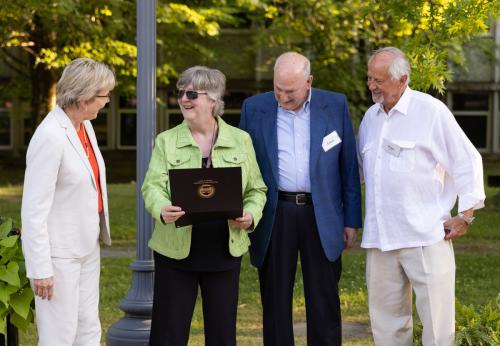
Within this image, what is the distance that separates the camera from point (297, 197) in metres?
5.46

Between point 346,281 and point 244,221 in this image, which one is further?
point 346,281

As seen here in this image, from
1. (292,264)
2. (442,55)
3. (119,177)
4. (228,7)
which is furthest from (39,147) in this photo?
(119,177)

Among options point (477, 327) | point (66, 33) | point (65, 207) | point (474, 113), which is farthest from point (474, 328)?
point (474, 113)

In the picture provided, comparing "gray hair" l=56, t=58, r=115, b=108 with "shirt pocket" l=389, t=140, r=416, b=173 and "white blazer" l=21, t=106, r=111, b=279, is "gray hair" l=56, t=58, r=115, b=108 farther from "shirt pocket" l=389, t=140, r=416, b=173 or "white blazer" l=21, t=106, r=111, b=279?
"shirt pocket" l=389, t=140, r=416, b=173

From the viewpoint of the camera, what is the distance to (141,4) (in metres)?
6.13

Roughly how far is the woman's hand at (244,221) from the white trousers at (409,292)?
0.89 meters

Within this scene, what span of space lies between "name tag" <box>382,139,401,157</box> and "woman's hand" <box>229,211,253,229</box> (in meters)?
0.89

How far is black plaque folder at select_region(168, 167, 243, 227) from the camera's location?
474 centimetres

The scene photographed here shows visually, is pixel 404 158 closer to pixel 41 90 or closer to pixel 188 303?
pixel 188 303

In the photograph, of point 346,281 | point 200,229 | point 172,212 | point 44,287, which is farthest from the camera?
point 346,281

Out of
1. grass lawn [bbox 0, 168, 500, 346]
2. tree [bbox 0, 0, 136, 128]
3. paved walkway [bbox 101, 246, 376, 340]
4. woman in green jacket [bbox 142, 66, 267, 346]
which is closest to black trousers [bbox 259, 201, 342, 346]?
woman in green jacket [bbox 142, 66, 267, 346]

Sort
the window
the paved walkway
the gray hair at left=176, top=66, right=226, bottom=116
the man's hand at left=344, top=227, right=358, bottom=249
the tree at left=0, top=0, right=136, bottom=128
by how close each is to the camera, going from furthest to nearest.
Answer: the window, the tree at left=0, top=0, right=136, bottom=128, the paved walkway, the man's hand at left=344, top=227, right=358, bottom=249, the gray hair at left=176, top=66, right=226, bottom=116

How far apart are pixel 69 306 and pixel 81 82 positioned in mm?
1144

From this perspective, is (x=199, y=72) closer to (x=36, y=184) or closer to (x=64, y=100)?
(x=64, y=100)
